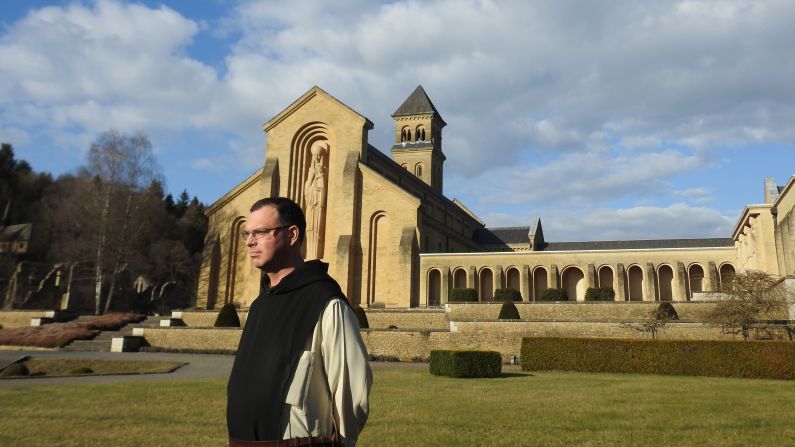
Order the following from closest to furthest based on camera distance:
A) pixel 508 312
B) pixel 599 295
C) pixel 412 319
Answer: pixel 508 312 < pixel 412 319 < pixel 599 295

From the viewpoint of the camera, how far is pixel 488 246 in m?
54.2

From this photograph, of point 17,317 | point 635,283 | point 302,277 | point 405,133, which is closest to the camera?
point 302,277

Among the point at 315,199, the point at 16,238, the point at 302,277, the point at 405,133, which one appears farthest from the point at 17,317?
the point at 405,133

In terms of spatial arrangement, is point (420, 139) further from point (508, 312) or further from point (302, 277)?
point (302, 277)

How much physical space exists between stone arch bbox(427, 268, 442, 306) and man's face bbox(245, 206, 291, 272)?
35.5m

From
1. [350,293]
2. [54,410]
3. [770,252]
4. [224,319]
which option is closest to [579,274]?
[770,252]

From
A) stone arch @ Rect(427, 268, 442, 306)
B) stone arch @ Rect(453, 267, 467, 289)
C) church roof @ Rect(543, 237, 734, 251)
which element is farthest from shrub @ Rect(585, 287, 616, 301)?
church roof @ Rect(543, 237, 734, 251)

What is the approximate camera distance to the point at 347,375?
2.69m

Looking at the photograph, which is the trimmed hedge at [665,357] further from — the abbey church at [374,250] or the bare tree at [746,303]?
the abbey church at [374,250]

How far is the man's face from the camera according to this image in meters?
3.11

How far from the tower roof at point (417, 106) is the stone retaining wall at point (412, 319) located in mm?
36890

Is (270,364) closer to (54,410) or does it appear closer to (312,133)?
(54,410)

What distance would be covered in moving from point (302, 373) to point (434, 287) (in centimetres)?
3690

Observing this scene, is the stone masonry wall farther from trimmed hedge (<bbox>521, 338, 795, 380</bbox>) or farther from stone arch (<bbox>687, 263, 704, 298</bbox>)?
stone arch (<bbox>687, 263, 704, 298</bbox>)
